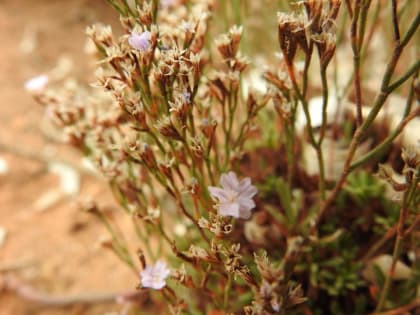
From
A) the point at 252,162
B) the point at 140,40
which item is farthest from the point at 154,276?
the point at 252,162

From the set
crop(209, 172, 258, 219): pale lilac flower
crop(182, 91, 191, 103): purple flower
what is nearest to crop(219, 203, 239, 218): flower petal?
crop(209, 172, 258, 219): pale lilac flower

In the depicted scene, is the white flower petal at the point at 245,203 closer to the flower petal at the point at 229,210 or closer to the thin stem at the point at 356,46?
the flower petal at the point at 229,210

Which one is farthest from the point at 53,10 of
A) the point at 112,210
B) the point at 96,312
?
the point at 96,312

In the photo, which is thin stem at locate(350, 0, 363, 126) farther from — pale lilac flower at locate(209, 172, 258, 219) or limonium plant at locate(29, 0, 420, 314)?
pale lilac flower at locate(209, 172, 258, 219)

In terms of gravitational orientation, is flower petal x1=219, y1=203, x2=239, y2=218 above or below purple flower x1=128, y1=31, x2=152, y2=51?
below

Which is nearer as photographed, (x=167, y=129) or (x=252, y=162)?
(x=167, y=129)

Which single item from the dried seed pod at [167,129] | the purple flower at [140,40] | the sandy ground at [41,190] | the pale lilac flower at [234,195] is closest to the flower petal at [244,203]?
the pale lilac flower at [234,195]

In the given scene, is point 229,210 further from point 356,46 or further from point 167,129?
point 356,46
